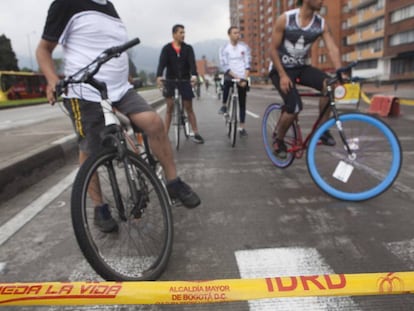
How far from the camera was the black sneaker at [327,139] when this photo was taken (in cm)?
359

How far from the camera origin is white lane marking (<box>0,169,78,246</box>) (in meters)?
2.95

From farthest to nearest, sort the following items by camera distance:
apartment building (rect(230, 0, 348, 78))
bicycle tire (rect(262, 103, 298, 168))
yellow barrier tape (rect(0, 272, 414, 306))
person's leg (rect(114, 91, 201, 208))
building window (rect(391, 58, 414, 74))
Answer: apartment building (rect(230, 0, 348, 78)), building window (rect(391, 58, 414, 74)), bicycle tire (rect(262, 103, 298, 168)), person's leg (rect(114, 91, 201, 208)), yellow barrier tape (rect(0, 272, 414, 306))

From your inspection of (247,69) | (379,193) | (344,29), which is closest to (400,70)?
(344,29)

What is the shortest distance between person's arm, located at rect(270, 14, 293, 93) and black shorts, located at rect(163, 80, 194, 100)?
2.72 meters

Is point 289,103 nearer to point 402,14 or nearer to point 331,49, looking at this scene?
point 331,49

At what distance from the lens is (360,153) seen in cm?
364

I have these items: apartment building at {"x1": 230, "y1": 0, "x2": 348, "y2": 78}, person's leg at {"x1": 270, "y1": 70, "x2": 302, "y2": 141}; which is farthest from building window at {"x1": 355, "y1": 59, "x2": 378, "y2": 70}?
person's leg at {"x1": 270, "y1": 70, "x2": 302, "y2": 141}

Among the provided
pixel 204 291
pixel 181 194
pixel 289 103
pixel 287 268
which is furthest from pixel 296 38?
pixel 204 291

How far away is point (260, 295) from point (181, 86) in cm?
531

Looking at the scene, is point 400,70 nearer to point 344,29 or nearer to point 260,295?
point 344,29

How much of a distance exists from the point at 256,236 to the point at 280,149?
6.31 ft

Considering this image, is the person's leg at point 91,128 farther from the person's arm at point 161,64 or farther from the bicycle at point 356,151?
the person's arm at point 161,64

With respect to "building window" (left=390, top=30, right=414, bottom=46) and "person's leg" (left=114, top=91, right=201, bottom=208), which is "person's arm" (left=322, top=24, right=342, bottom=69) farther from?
"building window" (left=390, top=30, right=414, bottom=46)

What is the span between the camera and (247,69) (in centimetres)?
732
